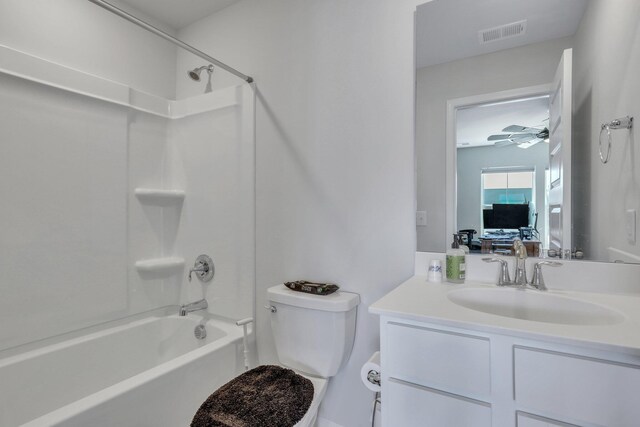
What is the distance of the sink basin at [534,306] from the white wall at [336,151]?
30 cm

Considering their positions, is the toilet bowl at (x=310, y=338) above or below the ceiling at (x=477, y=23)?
below

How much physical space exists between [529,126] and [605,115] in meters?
0.23

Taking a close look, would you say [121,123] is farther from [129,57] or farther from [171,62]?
[171,62]

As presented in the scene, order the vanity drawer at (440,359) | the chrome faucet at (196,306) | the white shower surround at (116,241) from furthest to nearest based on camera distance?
the chrome faucet at (196,306) → the white shower surround at (116,241) → the vanity drawer at (440,359)

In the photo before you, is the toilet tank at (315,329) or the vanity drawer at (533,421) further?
the toilet tank at (315,329)

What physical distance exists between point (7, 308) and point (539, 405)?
2177mm

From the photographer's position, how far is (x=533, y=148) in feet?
4.21

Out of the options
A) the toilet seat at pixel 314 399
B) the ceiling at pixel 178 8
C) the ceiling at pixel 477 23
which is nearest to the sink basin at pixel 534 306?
the toilet seat at pixel 314 399

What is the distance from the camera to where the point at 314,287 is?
157 centimetres

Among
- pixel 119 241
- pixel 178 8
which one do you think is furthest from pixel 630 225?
pixel 178 8

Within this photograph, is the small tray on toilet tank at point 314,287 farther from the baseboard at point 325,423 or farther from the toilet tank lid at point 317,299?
the baseboard at point 325,423

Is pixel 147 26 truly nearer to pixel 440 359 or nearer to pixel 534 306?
pixel 440 359

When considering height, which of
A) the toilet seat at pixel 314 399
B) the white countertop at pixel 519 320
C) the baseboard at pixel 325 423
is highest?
the white countertop at pixel 519 320

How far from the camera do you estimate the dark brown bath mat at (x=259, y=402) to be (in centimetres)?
115
